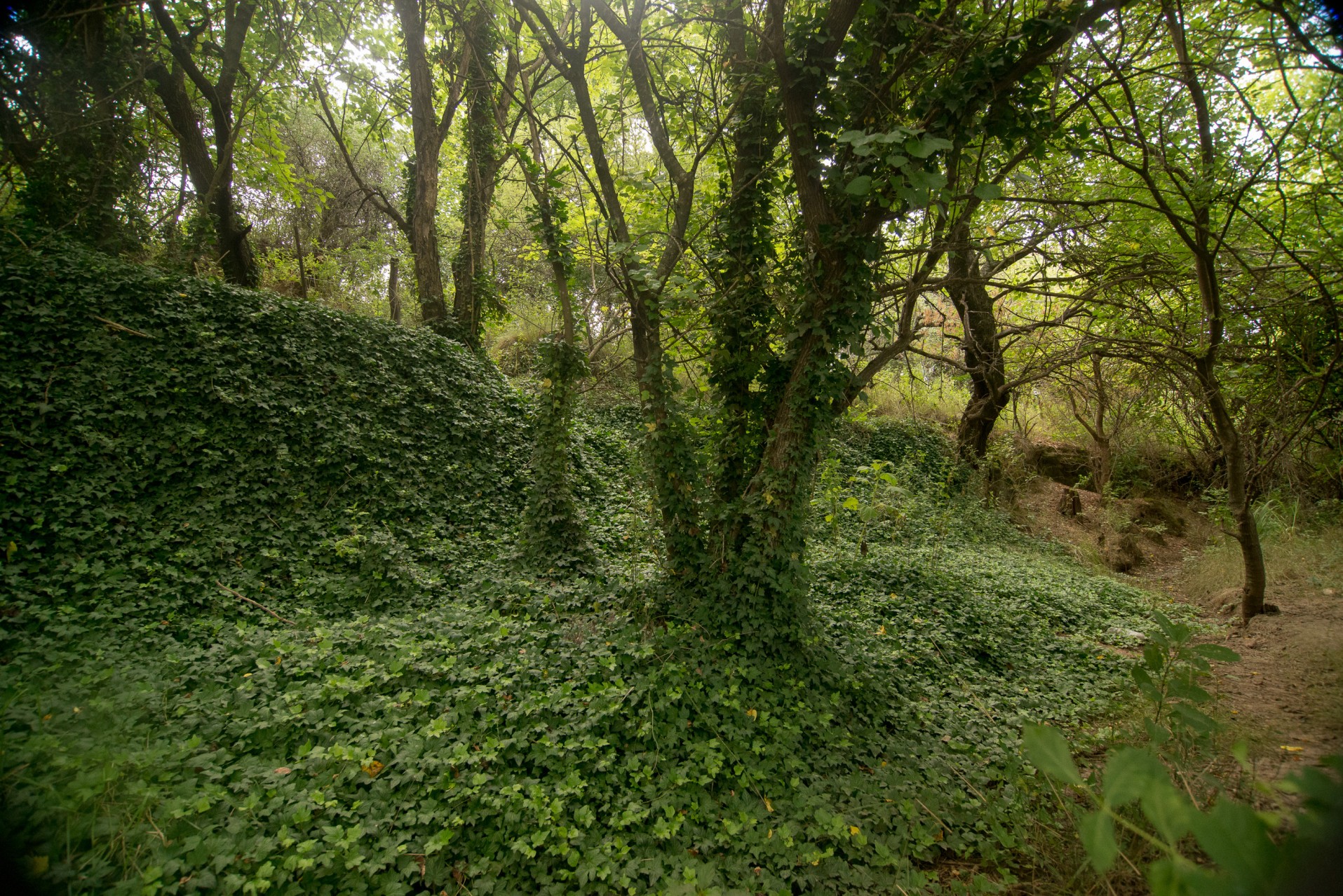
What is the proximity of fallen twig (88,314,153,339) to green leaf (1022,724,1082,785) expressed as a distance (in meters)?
7.49

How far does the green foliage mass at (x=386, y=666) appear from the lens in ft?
7.97

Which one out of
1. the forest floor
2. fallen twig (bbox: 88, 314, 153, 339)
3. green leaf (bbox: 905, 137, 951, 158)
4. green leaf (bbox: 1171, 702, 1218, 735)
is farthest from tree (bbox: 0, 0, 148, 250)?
the forest floor

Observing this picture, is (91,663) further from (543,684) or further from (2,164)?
(2,164)

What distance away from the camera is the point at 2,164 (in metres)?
5.49

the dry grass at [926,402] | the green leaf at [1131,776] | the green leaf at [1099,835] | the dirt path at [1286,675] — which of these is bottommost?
the dirt path at [1286,675]

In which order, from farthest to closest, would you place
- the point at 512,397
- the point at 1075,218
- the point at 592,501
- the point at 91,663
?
the point at 512,397, the point at 592,501, the point at 1075,218, the point at 91,663

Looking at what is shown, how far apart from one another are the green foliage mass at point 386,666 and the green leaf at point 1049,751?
2006 mm

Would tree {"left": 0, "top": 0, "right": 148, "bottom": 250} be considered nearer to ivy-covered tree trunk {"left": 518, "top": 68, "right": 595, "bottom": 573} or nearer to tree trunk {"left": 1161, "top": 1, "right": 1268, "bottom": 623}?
ivy-covered tree trunk {"left": 518, "top": 68, "right": 595, "bottom": 573}

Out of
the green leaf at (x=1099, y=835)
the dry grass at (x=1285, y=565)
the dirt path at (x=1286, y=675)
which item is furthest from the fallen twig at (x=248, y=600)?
the dry grass at (x=1285, y=565)

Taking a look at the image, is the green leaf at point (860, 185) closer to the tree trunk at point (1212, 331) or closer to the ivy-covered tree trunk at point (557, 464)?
the tree trunk at point (1212, 331)

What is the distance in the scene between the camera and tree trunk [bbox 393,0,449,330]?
9.01 metres

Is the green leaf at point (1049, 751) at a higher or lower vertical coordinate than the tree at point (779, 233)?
lower

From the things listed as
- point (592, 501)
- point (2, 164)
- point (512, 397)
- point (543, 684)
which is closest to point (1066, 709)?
point (543, 684)

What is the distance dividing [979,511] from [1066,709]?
6806 millimetres
